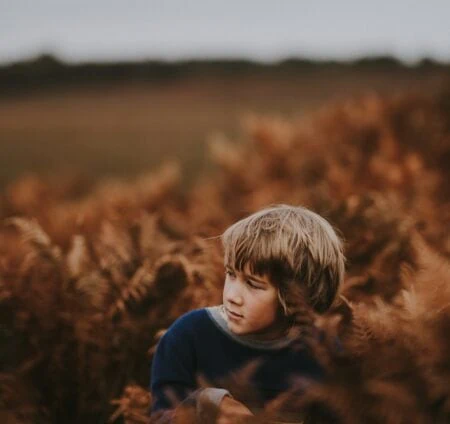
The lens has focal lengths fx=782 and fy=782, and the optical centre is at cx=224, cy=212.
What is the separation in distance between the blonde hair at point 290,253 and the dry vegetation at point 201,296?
12 centimetres

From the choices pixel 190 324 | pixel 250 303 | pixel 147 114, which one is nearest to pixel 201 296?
pixel 190 324

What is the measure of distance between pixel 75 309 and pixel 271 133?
4110 millimetres

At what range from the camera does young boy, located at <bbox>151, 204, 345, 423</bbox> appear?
6.66ft

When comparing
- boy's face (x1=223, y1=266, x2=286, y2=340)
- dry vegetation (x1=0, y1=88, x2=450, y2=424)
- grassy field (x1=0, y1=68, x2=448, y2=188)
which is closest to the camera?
dry vegetation (x1=0, y1=88, x2=450, y2=424)

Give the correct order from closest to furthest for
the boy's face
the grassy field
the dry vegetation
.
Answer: the dry vegetation < the boy's face < the grassy field

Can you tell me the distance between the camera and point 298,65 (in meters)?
14.1

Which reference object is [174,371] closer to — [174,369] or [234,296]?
[174,369]

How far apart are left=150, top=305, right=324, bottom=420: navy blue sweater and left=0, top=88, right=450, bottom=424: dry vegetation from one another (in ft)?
0.31

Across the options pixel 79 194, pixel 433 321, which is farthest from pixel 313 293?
pixel 79 194

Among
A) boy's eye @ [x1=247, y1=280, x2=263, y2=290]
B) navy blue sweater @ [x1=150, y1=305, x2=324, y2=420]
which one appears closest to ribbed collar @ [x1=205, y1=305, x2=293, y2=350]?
navy blue sweater @ [x1=150, y1=305, x2=324, y2=420]

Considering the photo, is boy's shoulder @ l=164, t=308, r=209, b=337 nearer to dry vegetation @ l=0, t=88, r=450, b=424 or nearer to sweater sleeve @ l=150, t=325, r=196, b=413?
sweater sleeve @ l=150, t=325, r=196, b=413

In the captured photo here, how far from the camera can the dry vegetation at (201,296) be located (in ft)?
6.15

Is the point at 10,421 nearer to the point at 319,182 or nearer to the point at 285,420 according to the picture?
the point at 285,420

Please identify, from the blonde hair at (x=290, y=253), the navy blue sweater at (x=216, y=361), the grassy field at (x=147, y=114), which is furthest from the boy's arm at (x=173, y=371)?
the grassy field at (x=147, y=114)
